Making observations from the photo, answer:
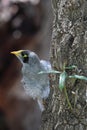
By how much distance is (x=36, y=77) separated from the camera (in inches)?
87.4

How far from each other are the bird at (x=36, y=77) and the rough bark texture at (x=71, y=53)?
118mm

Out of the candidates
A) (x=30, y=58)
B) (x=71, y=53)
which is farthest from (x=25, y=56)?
(x=71, y=53)

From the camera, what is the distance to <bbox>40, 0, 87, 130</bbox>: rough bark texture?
1992mm

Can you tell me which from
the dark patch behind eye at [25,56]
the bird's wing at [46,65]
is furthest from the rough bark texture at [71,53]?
the dark patch behind eye at [25,56]

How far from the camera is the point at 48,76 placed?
2172 mm

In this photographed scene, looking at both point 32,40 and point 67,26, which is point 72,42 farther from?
point 32,40

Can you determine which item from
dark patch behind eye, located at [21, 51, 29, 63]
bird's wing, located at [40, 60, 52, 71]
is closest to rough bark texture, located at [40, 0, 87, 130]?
bird's wing, located at [40, 60, 52, 71]

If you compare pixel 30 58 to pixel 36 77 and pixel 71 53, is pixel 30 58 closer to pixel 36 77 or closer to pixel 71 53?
pixel 36 77

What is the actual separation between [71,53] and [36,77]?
0.94 ft

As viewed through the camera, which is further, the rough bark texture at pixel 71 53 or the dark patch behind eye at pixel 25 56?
the dark patch behind eye at pixel 25 56

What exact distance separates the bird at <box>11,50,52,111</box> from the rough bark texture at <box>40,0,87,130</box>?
12 centimetres

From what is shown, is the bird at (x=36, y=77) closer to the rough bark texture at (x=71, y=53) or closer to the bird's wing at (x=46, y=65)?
the bird's wing at (x=46, y=65)

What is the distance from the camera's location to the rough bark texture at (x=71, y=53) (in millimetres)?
1992

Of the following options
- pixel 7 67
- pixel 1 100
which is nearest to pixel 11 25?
pixel 7 67
